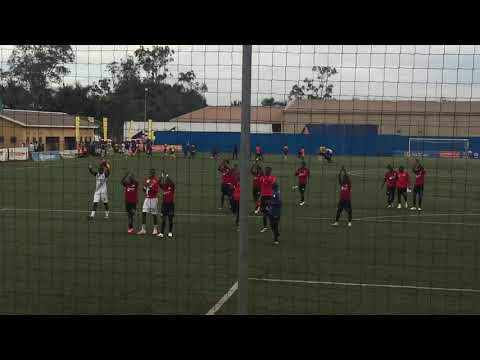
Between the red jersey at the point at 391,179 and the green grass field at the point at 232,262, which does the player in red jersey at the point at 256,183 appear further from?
Answer: the red jersey at the point at 391,179

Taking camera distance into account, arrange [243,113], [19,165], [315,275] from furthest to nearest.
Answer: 1. [19,165]
2. [315,275]
3. [243,113]

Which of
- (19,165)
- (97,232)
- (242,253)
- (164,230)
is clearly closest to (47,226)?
(97,232)

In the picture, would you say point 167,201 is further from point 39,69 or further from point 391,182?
point 391,182

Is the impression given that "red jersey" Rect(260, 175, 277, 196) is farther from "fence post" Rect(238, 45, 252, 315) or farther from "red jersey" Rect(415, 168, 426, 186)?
"fence post" Rect(238, 45, 252, 315)

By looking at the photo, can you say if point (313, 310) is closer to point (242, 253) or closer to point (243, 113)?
point (242, 253)

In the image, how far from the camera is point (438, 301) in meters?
10.6

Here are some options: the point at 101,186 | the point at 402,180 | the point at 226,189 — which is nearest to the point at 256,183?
the point at 226,189

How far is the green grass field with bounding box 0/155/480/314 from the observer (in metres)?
10.3

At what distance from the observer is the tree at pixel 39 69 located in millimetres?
7902

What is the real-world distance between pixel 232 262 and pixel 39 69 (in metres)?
5.51

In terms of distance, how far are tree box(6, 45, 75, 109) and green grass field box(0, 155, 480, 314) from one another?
336 centimetres

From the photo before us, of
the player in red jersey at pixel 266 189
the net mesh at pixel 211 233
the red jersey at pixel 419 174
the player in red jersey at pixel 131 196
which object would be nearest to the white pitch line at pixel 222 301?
the net mesh at pixel 211 233

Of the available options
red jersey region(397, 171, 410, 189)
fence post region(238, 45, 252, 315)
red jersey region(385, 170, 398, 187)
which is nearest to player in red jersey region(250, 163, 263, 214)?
red jersey region(385, 170, 398, 187)

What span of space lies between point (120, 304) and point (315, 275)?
3986 millimetres
